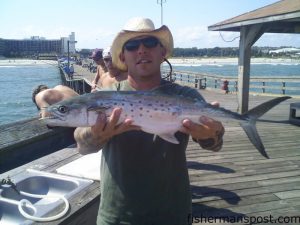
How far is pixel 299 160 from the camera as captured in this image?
22.1ft

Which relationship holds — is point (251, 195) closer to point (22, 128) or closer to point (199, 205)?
point (199, 205)

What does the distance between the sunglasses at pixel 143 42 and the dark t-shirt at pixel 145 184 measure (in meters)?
0.73

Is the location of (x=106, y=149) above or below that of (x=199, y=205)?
above

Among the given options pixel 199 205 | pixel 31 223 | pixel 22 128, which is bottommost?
pixel 199 205

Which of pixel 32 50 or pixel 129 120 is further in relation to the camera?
pixel 32 50

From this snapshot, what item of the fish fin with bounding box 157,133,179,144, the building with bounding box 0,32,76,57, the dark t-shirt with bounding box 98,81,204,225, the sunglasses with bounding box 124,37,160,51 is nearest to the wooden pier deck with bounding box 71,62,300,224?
the dark t-shirt with bounding box 98,81,204,225

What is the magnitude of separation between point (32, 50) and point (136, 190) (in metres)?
202

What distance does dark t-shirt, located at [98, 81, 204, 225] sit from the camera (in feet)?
8.22

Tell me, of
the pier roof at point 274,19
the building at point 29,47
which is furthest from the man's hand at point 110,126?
the building at point 29,47

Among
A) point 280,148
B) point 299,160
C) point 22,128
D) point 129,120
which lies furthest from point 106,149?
point 280,148

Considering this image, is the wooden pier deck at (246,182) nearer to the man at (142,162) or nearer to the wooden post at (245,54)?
the man at (142,162)

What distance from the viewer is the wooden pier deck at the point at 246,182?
4.58m

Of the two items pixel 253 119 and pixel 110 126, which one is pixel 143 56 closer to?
pixel 110 126

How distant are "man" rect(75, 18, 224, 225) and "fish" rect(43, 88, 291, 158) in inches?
3.0
